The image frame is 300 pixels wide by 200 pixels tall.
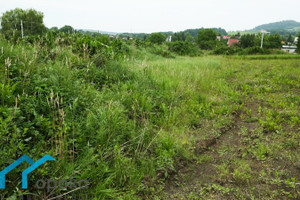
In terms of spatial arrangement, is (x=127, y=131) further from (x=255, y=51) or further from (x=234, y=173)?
(x=255, y=51)

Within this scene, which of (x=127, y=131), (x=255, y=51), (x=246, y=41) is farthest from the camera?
(x=246, y=41)

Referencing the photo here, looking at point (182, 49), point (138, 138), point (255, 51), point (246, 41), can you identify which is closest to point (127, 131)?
point (138, 138)

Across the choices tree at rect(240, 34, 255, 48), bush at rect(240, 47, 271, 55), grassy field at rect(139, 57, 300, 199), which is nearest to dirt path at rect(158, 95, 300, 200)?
grassy field at rect(139, 57, 300, 199)

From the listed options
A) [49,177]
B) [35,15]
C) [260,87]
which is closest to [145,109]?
[49,177]

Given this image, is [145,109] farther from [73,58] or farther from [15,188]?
[15,188]

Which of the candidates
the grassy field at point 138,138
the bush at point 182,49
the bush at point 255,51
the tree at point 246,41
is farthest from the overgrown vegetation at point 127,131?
the tree at point 246,41

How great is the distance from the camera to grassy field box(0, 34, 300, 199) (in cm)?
238

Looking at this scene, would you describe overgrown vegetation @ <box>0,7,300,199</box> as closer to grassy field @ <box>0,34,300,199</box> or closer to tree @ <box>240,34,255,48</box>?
grassy field @ <box>0,34,300,199</box>

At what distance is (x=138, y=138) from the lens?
11.2ft

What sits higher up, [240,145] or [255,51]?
[255,51]

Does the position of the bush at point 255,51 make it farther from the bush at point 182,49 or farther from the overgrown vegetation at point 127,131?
the overgrown vegetation at point 127,131

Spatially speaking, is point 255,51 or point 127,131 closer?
point 127,131

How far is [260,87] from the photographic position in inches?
274

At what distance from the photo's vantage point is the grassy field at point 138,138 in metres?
2.38
